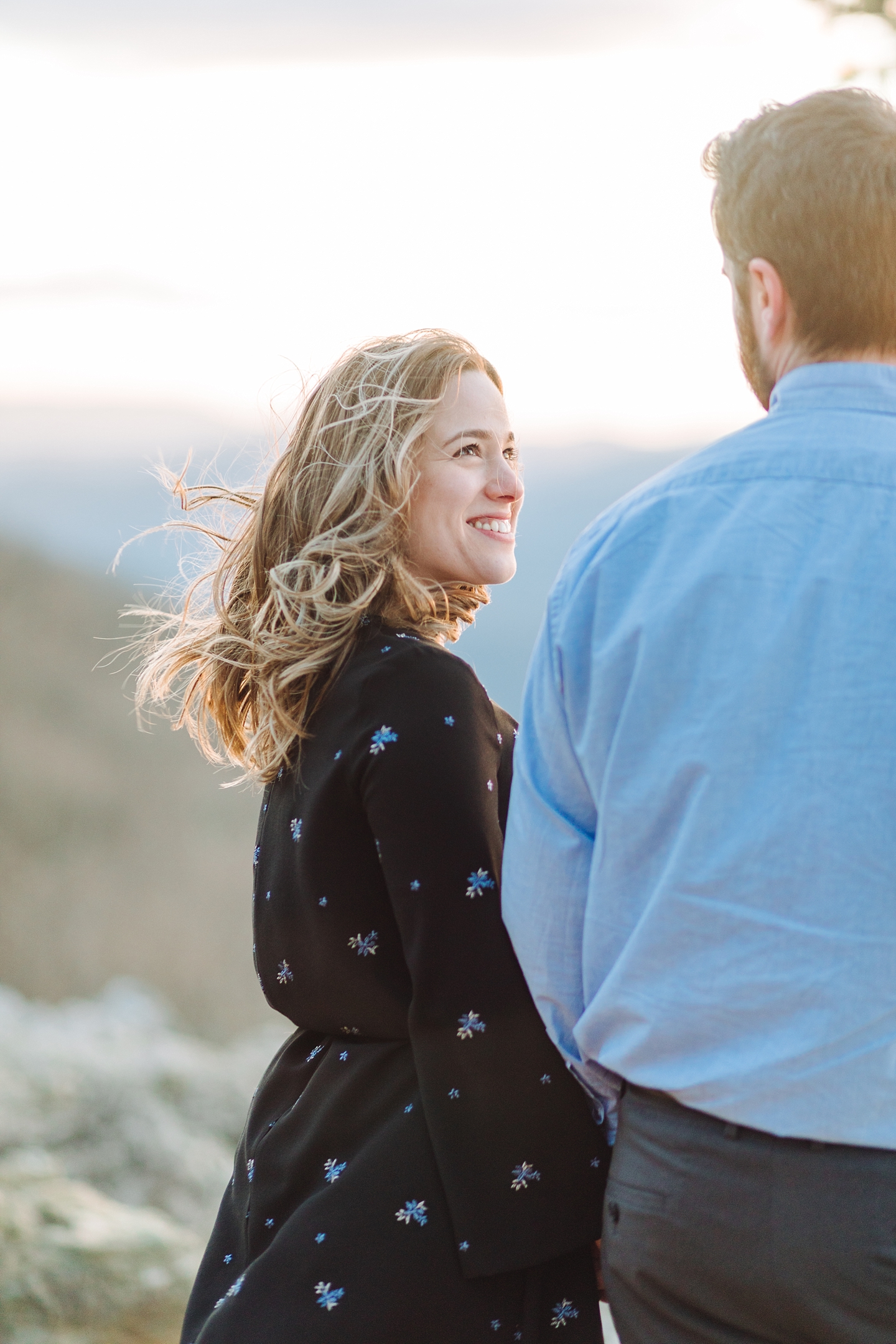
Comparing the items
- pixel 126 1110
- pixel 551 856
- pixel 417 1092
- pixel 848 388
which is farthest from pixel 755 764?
pixel 126 1110

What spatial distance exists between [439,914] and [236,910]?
698 cm

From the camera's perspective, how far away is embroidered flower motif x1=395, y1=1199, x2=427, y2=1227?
1330 mm

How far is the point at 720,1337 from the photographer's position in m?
1.13

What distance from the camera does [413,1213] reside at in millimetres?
1332

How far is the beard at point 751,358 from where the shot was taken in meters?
1.22

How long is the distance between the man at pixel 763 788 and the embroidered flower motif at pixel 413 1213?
0.22 meters

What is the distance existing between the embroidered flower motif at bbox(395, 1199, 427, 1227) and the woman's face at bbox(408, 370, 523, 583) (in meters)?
0.79

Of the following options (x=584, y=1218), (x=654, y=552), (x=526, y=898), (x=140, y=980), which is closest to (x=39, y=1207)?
(x=584, y=1218)

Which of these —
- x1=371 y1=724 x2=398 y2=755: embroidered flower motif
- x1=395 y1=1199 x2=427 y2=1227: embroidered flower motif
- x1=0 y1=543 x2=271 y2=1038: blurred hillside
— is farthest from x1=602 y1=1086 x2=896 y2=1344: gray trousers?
x1=0 y1=543 x2=271 y2=1038: blurred hillside

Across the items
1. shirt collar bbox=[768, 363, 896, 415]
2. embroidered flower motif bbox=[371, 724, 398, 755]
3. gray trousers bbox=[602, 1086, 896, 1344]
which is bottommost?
gray trousers bbox=[602, 1086, 896, 1344]

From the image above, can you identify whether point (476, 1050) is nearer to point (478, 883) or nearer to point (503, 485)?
point (478, 883)

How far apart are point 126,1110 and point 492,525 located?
8.22ft

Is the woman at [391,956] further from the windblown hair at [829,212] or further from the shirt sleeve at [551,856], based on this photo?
the windblown hair at [829,212]

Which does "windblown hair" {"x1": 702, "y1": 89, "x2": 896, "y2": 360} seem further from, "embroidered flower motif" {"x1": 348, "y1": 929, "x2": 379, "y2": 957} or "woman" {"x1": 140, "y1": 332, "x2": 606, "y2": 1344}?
"embroidered flower motif" {"x1": 348, "y1": 929, "x2": 379, "y2": 957}
